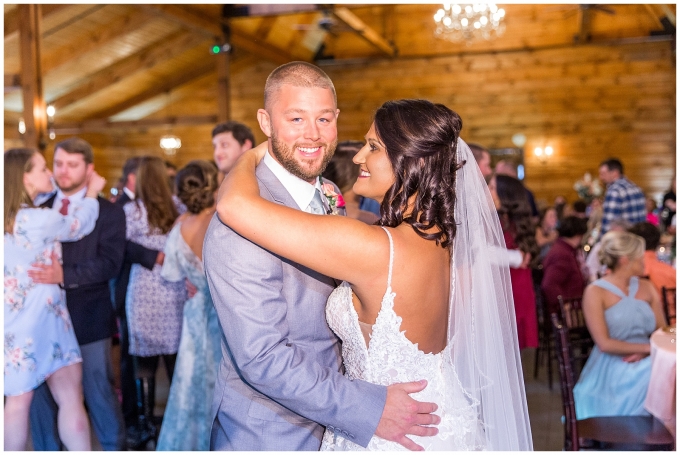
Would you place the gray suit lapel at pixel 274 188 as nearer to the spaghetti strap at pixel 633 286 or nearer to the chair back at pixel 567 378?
the chair back at pixel 567 378

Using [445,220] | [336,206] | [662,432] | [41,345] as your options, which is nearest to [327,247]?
[445,220]

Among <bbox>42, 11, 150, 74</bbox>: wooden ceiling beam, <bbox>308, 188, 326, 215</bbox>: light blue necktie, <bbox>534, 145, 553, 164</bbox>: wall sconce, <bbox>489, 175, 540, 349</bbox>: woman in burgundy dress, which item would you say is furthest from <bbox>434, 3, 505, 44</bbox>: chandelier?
<bbox>308, 188, 326, 215</bbox>: light blue necktie

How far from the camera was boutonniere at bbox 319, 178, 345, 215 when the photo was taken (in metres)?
2.00

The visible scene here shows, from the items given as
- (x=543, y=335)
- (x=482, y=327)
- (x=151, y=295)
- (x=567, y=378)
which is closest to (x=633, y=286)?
(x=567, y=378)

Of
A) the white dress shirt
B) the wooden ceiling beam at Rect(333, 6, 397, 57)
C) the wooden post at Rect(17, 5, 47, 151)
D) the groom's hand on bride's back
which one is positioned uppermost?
the wooden ceiling beam at Rect(333, 6, 397, 57)

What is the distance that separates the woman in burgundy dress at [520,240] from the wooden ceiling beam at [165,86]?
9.55m

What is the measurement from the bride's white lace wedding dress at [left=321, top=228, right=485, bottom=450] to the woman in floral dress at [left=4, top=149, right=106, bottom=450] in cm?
181

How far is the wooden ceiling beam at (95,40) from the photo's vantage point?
954cm

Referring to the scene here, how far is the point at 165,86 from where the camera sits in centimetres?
1293

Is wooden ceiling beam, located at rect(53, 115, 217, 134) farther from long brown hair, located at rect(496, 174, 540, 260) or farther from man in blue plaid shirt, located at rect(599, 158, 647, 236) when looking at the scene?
long brown hair, located at rect(496, 174, 540, 260)

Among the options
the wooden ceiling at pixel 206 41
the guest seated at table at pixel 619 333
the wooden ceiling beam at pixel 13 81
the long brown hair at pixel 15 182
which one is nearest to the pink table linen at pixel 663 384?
the guest seated at table at pixel 619 333

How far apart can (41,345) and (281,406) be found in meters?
1.83

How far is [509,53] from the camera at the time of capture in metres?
12.3

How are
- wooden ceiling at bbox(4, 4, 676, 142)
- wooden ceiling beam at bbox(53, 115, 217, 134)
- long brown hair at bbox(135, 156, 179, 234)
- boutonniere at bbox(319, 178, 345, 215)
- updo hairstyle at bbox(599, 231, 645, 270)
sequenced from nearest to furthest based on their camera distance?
boutonniere at bbox(319, 178, 345, 215), updo hairstyle at bbox(599, 231, 645, 270), long brown hair at bbox(135, 156, 179, 234), wooden ceiling at bbox(4, 4, 676, 142), wooden ceiling beam at bbox(53, 115, 217, 134)
